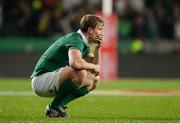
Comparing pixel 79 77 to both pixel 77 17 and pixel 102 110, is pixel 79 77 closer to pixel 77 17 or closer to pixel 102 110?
pixel 102 110

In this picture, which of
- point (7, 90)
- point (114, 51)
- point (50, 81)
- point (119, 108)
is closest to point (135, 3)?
point (114, 51)

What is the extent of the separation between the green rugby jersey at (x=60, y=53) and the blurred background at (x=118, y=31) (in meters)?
13.0

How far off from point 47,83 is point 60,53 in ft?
1.43

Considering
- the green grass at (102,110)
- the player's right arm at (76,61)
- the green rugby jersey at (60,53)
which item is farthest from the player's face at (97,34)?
the green grass at (102,110)

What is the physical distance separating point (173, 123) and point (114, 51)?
13.9 meters

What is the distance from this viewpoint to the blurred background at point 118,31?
2277cm

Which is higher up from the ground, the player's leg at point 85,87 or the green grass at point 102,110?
the player's leg at point 85,87

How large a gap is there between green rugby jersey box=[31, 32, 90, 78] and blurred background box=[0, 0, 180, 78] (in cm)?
1295

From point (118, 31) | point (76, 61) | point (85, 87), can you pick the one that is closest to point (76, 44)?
point (76, 61)

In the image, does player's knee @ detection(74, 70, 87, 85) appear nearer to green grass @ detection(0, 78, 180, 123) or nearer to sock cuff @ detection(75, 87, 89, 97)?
sock cuff @ detection(75, 87, 89, 97)

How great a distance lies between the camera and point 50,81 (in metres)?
9.49

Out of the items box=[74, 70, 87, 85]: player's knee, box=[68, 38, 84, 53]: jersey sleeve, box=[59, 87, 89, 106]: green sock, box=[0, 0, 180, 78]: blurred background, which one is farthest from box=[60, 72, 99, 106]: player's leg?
box=[0, 0, 180, 78]: blurred background

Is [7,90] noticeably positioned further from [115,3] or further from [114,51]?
[115,3]

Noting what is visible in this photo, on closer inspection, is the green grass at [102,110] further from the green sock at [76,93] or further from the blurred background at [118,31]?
the blurred background at [118,31]
